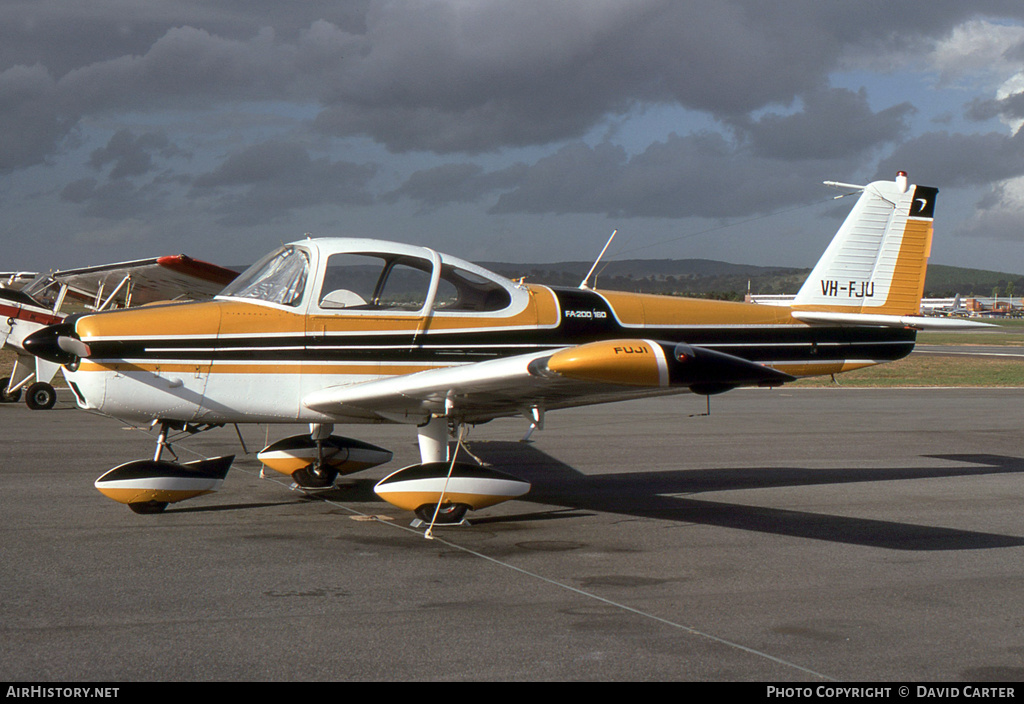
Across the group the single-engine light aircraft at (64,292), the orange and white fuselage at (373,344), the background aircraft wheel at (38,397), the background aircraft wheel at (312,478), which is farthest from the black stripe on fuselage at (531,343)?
the background aircraft wheel at (38,397)

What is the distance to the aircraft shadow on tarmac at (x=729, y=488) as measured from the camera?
21.6 feet

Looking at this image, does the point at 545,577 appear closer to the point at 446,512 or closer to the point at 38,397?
the point at 446,512

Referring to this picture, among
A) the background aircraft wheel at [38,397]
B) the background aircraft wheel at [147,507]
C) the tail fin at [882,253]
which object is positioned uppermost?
the tail fin at [882,253]

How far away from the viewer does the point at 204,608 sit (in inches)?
179

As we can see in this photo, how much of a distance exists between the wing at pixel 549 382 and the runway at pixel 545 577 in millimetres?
926

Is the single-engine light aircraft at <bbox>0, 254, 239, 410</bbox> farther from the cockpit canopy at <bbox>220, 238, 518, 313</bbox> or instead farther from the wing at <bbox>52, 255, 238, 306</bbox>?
the cockpit canopy at <bbox>220, 238, 518, 313</bbox>

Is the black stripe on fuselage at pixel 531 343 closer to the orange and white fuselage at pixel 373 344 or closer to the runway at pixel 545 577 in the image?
the orange and white fuselage at pixel 373 344

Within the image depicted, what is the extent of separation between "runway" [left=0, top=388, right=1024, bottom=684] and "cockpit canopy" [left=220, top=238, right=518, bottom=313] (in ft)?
5.70

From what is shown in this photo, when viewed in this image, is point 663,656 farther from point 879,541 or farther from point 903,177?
point 903,177

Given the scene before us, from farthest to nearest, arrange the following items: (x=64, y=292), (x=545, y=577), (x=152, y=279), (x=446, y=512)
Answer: (x=64, y=292), (x=152, y=279), (x=446, y=512), (x=545, y=577)

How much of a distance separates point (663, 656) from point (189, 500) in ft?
16.7

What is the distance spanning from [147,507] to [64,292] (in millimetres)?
11169

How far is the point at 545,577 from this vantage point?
533 cm

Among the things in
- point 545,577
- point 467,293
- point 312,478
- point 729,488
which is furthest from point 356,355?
point 729,488
